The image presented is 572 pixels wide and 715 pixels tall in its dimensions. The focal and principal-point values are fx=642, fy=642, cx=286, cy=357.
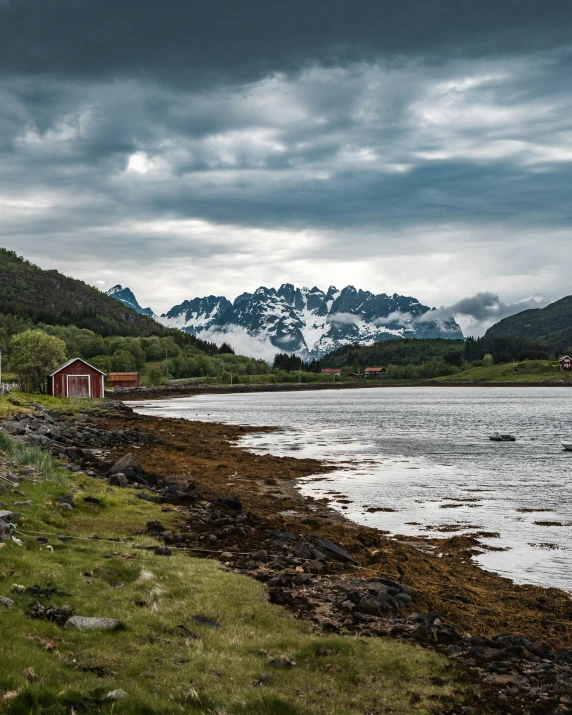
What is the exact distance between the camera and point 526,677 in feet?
37.3

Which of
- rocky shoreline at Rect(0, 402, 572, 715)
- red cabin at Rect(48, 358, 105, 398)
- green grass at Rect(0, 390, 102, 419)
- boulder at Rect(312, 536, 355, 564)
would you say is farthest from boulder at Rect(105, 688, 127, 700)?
red cabin at Rect(48, 358, 105, 398)

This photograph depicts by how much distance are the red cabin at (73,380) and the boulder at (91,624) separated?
111 metres

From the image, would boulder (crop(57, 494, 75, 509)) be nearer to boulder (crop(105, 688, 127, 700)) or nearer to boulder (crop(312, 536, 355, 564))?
boulder (crop(312, 536, 355, 564))

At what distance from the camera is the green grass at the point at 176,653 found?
9.31m

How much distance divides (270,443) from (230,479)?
2788 centimetres

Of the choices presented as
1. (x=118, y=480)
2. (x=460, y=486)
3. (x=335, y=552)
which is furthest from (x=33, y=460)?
(x=460, y=486)

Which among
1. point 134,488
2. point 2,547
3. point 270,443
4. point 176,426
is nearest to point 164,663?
point 2,547

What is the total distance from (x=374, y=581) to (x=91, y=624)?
8.38 meters

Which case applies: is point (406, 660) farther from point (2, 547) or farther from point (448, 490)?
point (448, 490)

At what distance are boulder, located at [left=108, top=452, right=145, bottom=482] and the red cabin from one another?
296 ft

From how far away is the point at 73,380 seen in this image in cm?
11988

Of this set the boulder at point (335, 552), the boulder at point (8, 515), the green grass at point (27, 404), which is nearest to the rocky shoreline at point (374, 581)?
the boulder at point (335, 552)

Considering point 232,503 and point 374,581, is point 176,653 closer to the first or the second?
point 374,581

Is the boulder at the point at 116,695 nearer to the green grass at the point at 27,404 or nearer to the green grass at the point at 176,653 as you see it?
the green grass at the point at 176,653
